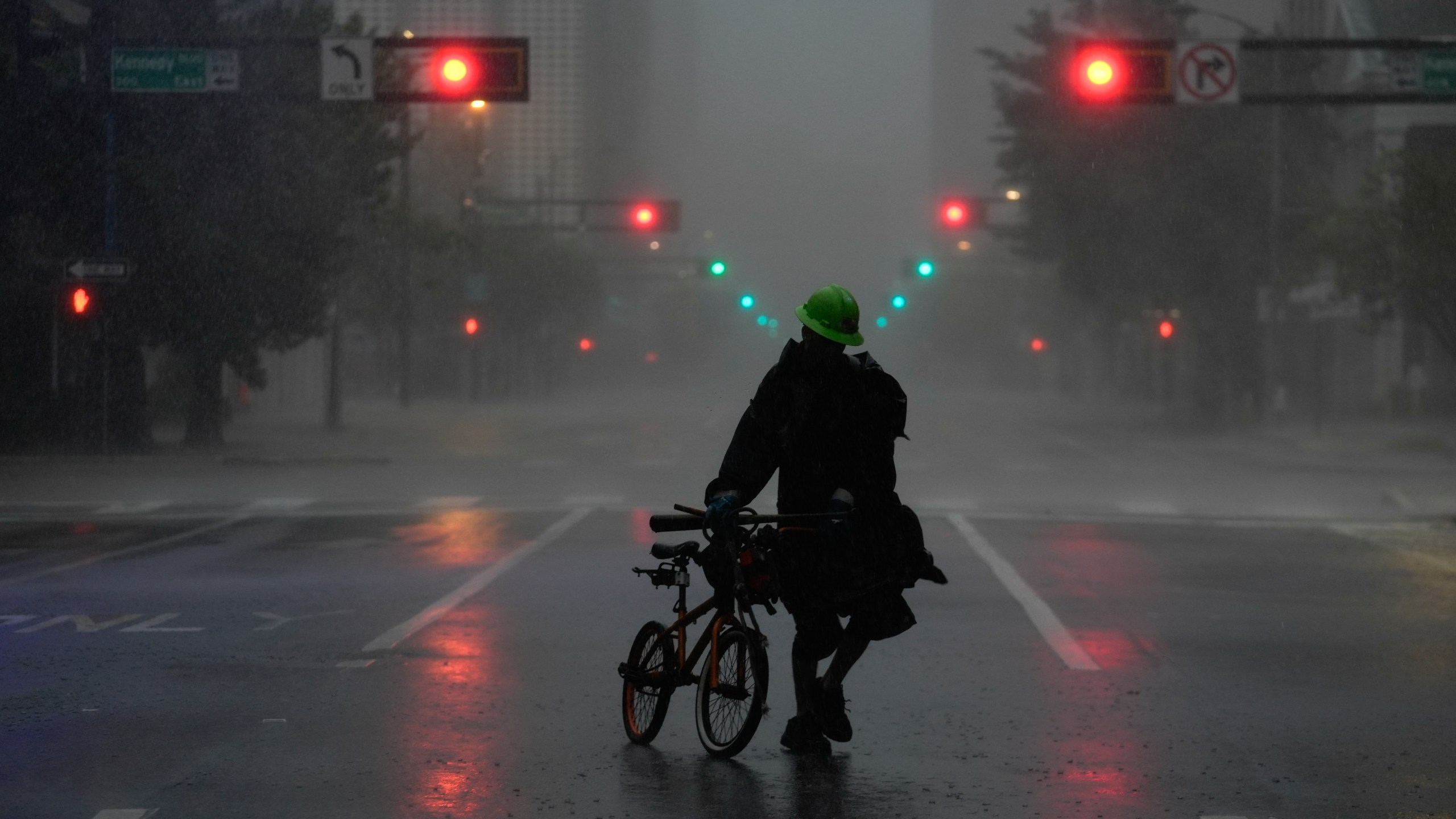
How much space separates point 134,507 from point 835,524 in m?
17.7

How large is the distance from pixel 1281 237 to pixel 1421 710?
43.1 m

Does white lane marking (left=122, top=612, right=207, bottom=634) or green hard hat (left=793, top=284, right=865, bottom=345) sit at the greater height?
green hard hat (left=793, top=284, right=865, bottom=345)

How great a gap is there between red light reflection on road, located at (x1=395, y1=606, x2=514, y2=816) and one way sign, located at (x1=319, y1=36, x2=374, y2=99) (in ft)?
42.2

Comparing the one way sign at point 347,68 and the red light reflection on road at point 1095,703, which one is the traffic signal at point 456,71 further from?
the red light reflection on road at point 1095,703

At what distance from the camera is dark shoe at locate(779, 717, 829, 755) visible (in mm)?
7668

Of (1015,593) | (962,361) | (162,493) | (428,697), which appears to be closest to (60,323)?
(162,493)

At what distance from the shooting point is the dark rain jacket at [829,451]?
729 centimetres

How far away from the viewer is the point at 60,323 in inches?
1412

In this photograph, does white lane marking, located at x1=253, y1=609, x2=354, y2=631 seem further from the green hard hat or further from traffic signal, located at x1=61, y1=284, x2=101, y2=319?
traffic signal, located at x1=61, y1=284, x2=101, y2=319

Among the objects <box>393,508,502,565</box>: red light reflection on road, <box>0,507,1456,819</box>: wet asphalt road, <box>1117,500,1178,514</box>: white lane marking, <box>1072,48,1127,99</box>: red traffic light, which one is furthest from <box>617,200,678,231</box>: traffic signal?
<box>0,507,1456,819</box>: wet asphalt road

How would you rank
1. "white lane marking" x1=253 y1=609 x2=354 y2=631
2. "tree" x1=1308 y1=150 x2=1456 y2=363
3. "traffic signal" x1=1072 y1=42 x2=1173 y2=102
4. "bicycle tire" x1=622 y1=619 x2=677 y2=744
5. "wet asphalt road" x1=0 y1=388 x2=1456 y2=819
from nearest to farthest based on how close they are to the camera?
"wet asphalt road" x1=0 y1=388 x2=1456 y2=819 → "bicycle tire" x1=622 y1=619 x2=677 y2=744 → "white lane marking" x1=253 y1=609 x2=354 y2=631 → "traffic signal" x1=1072 y1=42 x2=1173 y2=102 → "tree" x1=1308 y1=150 x2=1456 y2=363

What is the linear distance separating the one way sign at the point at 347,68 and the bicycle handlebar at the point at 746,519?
56.4 ft

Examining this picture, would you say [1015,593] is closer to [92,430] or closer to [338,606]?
[338,606]

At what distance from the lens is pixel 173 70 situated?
2408cm
